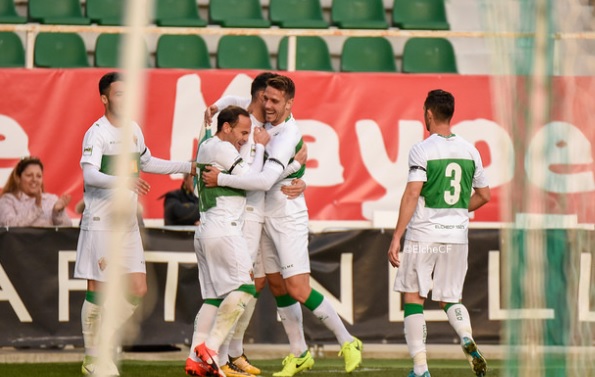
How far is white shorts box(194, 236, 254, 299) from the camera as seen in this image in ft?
28.8

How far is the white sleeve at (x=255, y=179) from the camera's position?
882 centimetres

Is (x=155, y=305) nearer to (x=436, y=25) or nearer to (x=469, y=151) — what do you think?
(x=469, y=151)

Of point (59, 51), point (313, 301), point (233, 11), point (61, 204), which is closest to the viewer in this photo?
point (313, 301)

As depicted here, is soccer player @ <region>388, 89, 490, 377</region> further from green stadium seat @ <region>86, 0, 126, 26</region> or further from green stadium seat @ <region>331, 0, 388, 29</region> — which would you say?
green stadium seat @ <region>86, 0, 126, 26</region>

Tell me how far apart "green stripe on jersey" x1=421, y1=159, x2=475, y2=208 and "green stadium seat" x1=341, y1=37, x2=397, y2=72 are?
6.28 meters

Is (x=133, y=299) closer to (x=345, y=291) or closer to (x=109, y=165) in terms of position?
(x=109, y=165)

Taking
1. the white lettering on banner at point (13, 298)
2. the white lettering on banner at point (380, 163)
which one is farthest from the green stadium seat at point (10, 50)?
the white lettering on banner at point (13, 298)

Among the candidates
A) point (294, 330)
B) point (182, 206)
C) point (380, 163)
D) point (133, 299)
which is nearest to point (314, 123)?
point (380, 163)

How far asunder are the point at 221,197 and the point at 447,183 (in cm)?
157

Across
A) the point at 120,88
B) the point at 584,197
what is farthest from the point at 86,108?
the point at 584,197

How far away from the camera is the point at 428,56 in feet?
50.2

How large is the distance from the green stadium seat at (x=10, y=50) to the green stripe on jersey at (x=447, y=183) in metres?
7.12

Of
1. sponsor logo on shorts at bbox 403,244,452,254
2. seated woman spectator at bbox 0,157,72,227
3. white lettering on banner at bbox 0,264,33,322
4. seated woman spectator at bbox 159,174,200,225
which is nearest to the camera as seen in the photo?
sponsor logo on shorts at bbox 403,244,452,254

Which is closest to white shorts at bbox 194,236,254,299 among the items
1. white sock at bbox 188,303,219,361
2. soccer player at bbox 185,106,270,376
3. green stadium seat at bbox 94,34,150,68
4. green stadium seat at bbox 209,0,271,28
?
soccer player at bbox 185,106,270,376
